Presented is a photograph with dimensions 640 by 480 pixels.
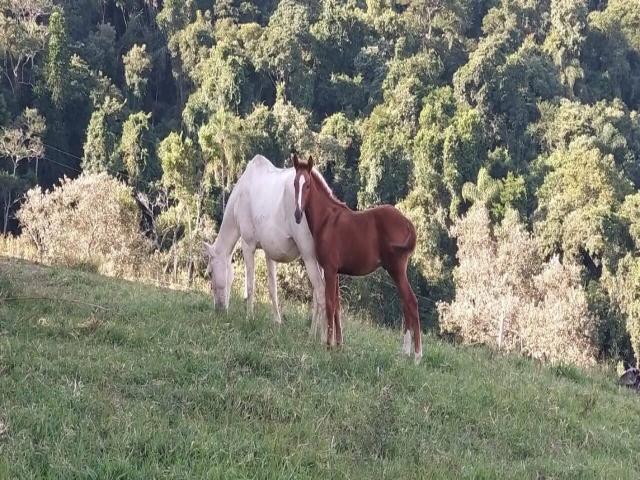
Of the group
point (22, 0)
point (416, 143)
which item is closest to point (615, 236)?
point (416, 143)

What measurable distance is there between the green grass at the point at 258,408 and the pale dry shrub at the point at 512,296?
2080 cm

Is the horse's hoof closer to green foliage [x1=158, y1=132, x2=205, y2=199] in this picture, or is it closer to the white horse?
the white horse

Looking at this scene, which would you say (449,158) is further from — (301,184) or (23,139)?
(301,184)

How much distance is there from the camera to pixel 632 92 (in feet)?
176

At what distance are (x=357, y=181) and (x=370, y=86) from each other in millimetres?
10462

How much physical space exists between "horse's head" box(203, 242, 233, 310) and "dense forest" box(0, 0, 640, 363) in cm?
1733

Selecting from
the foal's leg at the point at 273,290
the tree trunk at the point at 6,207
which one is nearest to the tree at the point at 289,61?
the tree trunk at the point at 6,207

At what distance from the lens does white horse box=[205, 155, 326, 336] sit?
6.96 metres

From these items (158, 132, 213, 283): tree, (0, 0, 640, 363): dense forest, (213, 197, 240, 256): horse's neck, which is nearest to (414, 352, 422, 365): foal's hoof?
(213, 197, 240, 256): horse's neck

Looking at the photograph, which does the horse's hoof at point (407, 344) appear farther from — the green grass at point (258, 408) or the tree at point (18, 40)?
the tree at point (18, 40)

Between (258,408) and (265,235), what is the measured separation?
3197 mm

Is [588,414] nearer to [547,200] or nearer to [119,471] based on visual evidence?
[119,471]

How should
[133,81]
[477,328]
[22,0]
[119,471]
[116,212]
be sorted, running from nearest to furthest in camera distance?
[119,471]
[116,212]
[477,328]
[22,0]
[133,81]

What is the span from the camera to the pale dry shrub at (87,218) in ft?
80.3
